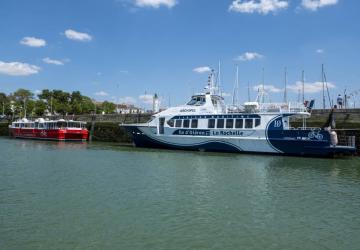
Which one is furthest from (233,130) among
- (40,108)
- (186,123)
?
(40,108)

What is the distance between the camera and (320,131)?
1113 inches

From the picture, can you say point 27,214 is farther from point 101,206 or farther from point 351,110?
point 351,110

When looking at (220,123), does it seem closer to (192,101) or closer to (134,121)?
(192,101)

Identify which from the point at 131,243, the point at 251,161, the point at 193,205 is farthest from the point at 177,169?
the point at 131,243

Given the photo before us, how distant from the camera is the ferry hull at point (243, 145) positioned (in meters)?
28.4

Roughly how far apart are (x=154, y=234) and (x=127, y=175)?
9.19 m

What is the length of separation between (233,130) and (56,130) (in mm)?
26609

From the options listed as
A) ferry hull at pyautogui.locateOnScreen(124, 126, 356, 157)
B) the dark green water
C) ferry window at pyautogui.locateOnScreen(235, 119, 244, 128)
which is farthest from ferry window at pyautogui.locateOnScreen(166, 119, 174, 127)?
the dark green water

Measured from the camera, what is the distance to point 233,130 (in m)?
31.1

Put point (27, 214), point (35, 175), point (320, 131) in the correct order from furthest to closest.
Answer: point (320, 131)
point (35, 175)
point (27, 214)

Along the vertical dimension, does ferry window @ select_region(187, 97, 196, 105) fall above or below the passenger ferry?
above

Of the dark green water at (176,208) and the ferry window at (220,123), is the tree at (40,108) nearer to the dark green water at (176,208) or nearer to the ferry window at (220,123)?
the ferry window at (220,123)

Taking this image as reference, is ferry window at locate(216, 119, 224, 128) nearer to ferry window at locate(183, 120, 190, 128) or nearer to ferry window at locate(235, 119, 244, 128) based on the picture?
ferry window at locate(235, 119, 244, 128)

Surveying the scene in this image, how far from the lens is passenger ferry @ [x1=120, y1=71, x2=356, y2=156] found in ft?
94.3
